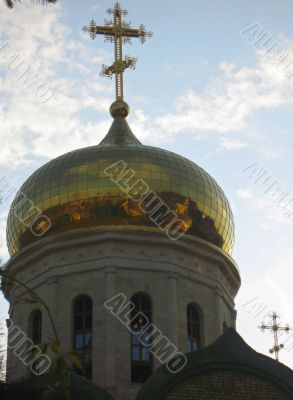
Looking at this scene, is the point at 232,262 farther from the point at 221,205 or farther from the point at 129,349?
the point at 129,349

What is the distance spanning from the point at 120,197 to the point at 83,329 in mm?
2818

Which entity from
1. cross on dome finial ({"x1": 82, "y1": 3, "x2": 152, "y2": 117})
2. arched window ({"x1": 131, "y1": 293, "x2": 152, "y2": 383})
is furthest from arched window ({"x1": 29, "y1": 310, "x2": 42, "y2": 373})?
cross on dome finial ({"x1": 82, "y1": 3, "x2": 152, "y2": 117})

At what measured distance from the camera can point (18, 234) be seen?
19.9 meters

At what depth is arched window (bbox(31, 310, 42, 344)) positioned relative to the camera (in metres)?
19.2

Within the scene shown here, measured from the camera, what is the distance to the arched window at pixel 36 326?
63.0 feet

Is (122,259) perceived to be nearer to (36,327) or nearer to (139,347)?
(139,347)

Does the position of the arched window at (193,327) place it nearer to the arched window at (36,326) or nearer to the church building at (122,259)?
the church building at (122,259)

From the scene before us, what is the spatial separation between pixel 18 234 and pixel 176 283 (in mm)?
3683

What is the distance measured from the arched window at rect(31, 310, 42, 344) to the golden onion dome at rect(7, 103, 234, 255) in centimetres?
→ 152

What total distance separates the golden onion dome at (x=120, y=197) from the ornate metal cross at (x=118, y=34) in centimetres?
404

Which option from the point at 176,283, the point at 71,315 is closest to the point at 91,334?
the point at 71,315

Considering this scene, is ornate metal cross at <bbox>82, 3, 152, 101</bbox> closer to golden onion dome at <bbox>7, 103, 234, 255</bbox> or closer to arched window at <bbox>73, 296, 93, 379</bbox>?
golden onion dome at <bbox>7, 103, 234, 255</bbox>

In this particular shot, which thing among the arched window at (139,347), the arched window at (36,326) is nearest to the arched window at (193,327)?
the arched window at (139,347)

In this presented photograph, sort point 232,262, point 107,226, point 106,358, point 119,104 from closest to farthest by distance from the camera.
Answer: point 106,358 < point 107,226 < point 232,262 < point 119,104
